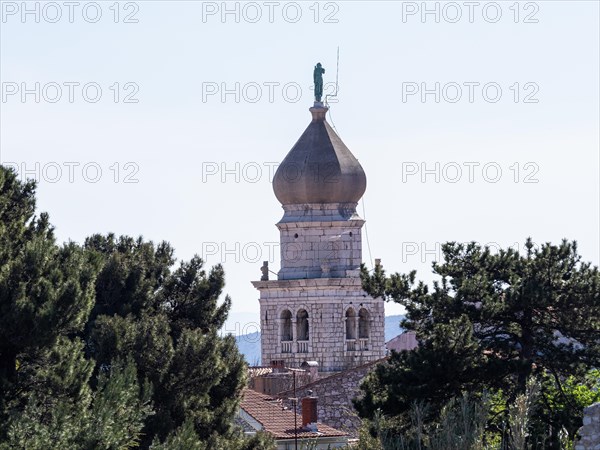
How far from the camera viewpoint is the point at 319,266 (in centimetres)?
8956

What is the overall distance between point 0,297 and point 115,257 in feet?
35.8

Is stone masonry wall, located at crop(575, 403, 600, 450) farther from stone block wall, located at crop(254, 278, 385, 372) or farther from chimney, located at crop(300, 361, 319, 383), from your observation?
stone block wall, located at crop(254, 278, 385, 372)

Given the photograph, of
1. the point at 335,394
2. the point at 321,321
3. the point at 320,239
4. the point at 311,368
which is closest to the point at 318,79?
the point at 320,239

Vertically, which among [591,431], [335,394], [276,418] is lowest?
[591,431]

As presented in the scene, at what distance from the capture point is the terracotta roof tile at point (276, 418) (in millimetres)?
59406

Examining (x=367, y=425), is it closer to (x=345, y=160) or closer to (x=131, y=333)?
(x=131, y=333)

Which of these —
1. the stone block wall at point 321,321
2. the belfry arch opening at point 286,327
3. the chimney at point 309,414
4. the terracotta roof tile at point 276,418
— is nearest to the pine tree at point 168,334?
the terracotta roof tile at point 276,418

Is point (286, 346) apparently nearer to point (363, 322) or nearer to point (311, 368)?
point (363, 322)

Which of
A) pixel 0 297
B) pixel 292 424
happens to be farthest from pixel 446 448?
pixel 292 424

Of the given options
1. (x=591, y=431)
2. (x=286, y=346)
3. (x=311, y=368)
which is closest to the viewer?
(x=591, y=431)

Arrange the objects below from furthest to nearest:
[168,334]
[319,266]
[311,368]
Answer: [319,266] → [311,368] → [168,334]

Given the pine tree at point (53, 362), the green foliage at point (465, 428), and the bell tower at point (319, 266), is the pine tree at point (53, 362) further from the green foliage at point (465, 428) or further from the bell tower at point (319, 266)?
the bell tower at point (319, 266)

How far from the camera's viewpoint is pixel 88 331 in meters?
45.4

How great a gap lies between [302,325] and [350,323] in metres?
1.98
